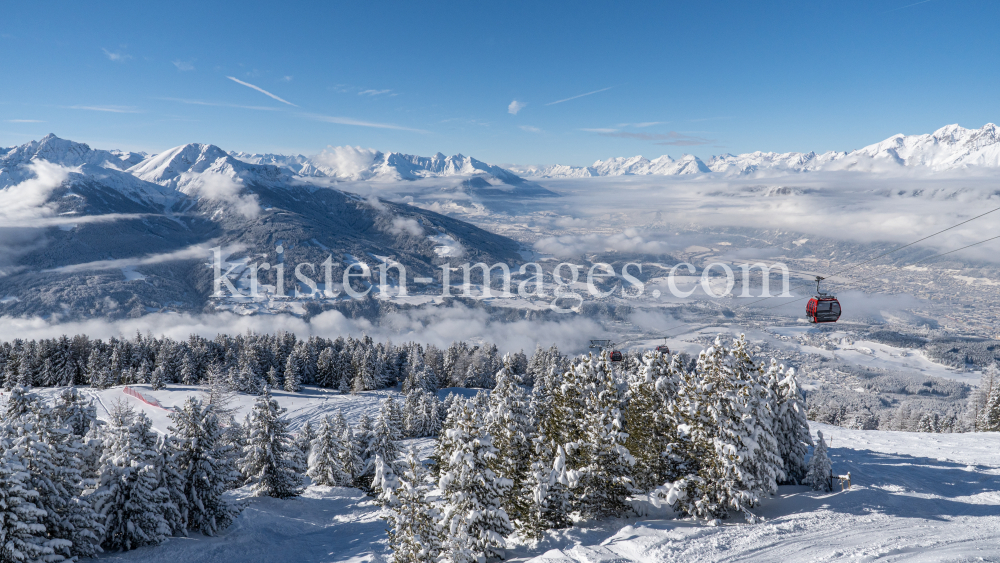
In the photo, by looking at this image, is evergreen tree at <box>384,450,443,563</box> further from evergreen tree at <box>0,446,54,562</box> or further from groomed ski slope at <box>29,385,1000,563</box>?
evergreen tree at <box>0,446,54,562</box>

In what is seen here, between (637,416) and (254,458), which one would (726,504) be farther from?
(254,458)

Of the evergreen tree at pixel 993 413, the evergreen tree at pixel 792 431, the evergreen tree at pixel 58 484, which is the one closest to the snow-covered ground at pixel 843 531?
the evergreen tree at pixel 792 431

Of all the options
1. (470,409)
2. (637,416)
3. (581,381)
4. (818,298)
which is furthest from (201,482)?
(818,298)

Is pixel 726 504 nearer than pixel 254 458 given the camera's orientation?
Yes

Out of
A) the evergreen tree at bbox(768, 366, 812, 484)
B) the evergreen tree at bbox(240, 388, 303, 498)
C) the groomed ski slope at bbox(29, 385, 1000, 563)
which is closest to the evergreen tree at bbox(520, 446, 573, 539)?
the groomed ski slope at bbox(29, 385, 1000, 563)

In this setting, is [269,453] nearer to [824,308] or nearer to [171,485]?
[171,485]

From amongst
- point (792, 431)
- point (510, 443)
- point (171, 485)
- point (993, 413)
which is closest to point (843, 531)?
point (792, 431)
